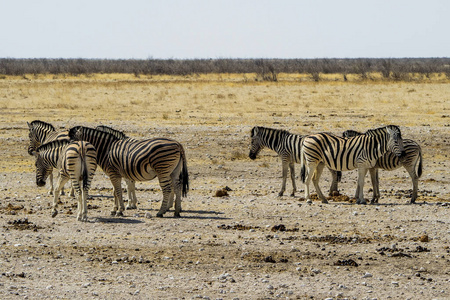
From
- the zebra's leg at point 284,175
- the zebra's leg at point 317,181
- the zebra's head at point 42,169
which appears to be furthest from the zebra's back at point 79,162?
the zebra's leg at point 317,181

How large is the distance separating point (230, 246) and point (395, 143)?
4.90m

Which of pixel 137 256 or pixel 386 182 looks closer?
pixel 137 256

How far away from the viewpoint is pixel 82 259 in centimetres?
949

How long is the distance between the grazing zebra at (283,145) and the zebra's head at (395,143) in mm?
1613

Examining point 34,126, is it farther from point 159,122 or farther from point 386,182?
point 159,122

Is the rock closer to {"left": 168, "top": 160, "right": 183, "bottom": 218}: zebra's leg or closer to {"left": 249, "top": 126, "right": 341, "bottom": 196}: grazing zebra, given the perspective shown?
{"left": 168, "top": 160, "right": 183, "bottom": 218}: zebra's leg

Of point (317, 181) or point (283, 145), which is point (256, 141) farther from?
point (317, 181)

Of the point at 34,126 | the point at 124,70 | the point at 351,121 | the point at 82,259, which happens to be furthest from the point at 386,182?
the point at 124,70

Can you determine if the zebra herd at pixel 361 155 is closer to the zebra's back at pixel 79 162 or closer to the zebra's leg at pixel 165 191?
the zebra's leg at pixel 165 191

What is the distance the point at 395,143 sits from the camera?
1362 cm

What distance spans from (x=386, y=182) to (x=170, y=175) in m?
6.28

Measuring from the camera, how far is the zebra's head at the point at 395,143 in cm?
Result: 1359

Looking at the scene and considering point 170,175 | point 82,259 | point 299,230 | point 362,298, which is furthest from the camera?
point 170,175

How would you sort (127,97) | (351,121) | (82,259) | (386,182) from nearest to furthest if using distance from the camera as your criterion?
1. (82,259)
2. (386,182)
3. (351,121)
4. (127,97)
